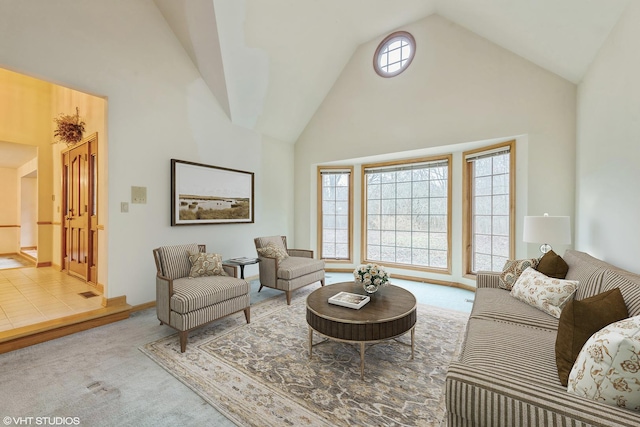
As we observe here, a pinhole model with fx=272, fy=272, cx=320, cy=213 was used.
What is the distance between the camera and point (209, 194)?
432 cm

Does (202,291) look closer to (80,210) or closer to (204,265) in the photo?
(204,265)

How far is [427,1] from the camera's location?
3990 mm

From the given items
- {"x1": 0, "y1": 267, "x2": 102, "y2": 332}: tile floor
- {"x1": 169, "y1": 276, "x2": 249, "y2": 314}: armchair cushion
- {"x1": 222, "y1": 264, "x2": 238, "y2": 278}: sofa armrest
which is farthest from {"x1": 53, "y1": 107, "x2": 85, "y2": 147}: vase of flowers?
{"x1": 222, "y1": 264, "x2": 238, "y2": 278}: sofa armrest

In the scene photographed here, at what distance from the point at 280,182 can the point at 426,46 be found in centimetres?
349

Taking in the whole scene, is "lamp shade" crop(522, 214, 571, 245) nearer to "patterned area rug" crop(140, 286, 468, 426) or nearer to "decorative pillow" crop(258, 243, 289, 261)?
"patterned area rug" crop(140, 286, 468, 426)

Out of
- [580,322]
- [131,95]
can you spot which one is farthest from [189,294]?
[580,322]

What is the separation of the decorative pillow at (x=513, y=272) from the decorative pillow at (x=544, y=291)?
0.23m

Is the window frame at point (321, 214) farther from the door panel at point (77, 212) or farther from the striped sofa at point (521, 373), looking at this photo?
the door panel at point (77, 212)

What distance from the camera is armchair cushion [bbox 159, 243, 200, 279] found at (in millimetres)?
3036

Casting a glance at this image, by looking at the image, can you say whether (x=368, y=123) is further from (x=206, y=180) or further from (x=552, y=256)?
(x=552, y=256)

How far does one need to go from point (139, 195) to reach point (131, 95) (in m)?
1.25

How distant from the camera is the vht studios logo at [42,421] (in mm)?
1636

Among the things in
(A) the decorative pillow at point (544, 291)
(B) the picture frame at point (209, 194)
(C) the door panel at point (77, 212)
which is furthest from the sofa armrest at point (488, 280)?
(C) the door panel at point (77, 212)

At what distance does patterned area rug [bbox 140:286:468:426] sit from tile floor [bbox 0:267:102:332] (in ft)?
4.54
